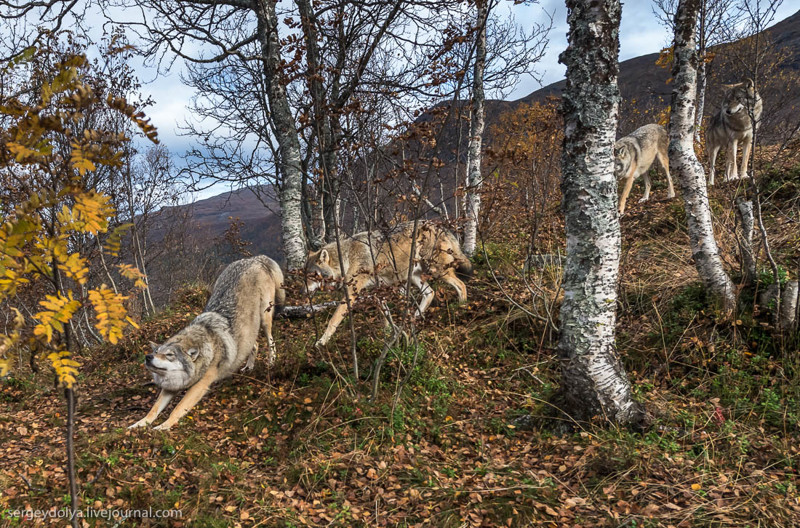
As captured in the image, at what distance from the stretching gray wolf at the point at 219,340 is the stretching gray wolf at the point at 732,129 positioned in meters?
8.55

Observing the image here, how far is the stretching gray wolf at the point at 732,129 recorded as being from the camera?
780 cm

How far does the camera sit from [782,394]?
3818 millimetres

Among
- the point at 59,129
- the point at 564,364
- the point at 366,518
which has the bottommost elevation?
the point at 366,518

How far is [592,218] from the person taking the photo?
11.5ft

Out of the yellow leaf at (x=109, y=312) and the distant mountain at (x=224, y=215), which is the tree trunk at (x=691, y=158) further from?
the distant mountain at (x=224, y=215)

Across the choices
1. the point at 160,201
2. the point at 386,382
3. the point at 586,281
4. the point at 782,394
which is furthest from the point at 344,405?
the point at 160,201

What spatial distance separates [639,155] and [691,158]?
4664mm

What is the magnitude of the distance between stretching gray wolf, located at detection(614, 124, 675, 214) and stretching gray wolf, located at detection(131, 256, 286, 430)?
6998 mm

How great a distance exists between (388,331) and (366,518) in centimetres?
254

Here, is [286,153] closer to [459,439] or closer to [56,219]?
[459,439]

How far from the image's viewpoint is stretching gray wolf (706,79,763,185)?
7805mm

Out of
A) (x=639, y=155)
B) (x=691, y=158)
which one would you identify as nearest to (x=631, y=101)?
(x=639, y=155)

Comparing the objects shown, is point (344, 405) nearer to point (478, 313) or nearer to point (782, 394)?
point (478, 313)

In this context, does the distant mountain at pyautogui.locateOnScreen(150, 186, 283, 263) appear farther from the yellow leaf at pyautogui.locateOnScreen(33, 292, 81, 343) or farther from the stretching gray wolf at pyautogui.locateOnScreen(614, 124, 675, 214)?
the yellow leaf at pyautogui.locateOnScreen(33, 292, 81, 343)
